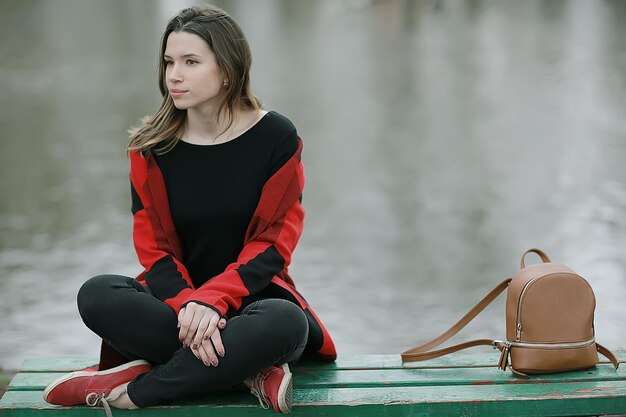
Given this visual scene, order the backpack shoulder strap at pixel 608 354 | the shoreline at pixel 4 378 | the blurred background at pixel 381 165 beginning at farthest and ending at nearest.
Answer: the blurred background at pixel 381 165, the shoreline at pixel 4 378, the backpack shoulder strap at pixel 608 354

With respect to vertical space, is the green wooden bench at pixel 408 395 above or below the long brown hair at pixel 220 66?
below

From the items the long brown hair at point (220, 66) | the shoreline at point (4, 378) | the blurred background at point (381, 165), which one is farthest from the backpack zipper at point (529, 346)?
the shoreline at point (4, 378)

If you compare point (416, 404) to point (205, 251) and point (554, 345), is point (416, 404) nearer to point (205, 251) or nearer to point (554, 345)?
point (554, 345)

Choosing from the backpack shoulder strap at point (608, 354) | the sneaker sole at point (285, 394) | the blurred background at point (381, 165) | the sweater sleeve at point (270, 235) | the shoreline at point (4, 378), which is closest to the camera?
the sneaker sole at point (285, 394)

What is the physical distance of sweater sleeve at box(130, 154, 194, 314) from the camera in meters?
2.48

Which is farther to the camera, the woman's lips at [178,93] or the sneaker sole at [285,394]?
the woman's lips at [178,93]

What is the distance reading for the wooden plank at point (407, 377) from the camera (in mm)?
2460

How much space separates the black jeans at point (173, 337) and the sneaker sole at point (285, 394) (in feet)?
0.18

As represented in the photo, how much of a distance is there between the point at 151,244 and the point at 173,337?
266mm

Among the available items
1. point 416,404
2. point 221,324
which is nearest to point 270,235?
A: point 221,324

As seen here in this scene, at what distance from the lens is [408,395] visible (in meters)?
2.38

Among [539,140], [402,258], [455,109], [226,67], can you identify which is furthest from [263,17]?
[226,67]

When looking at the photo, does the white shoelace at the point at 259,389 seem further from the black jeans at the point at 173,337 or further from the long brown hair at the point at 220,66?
the long brown hair at the point at 220,66

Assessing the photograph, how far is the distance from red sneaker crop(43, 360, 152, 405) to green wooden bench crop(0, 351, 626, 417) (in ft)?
0.07
